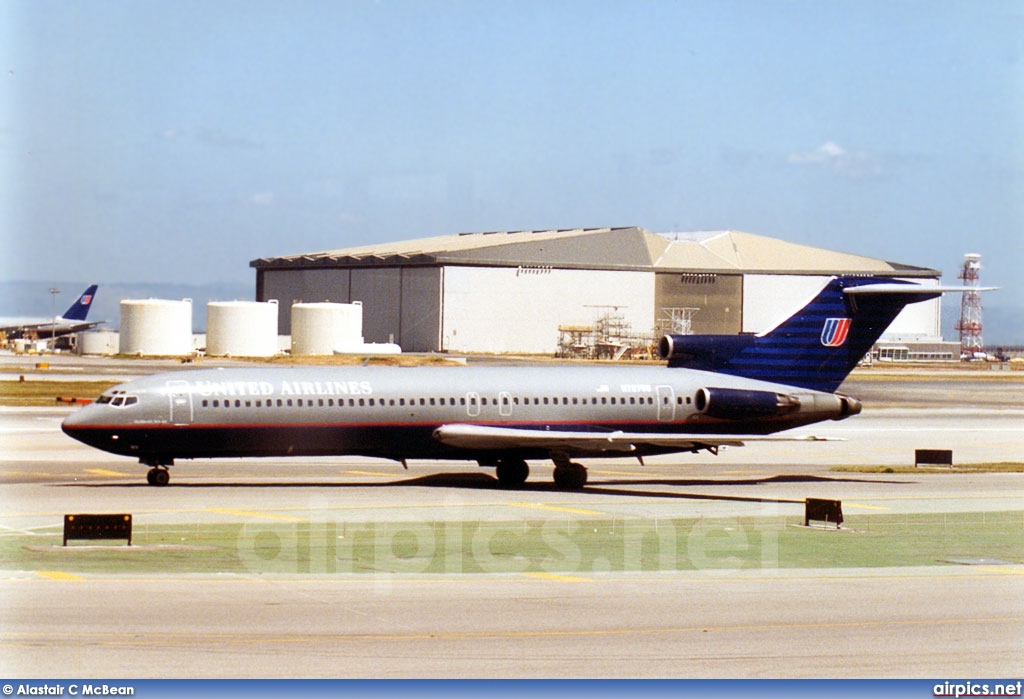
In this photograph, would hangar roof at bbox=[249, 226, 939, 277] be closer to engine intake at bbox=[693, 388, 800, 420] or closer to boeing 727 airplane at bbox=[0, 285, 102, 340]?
boeing 727 airplane at bbox=[0, 285, 102, 340]

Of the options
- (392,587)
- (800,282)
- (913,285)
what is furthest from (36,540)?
(800,282)

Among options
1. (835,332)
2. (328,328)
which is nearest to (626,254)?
(328,328)

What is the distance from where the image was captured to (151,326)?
5876 inches

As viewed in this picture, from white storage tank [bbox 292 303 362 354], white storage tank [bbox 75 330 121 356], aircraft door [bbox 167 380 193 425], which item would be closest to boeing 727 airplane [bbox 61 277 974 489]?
aircraft door [bbox 167 380 193 425]

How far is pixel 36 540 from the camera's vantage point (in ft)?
94.4

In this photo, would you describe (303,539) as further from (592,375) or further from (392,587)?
(592,375)

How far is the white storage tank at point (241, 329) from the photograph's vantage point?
481ft

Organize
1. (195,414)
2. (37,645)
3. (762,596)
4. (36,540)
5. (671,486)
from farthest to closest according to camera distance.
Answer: (671,486)
(195,414)
(36,540)
(762,596)
(37,645)

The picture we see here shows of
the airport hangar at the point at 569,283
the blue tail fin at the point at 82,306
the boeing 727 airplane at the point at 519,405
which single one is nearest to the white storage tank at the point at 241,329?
the airport hangar at the point at 569,283

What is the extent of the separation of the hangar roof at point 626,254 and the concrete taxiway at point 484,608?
384ft

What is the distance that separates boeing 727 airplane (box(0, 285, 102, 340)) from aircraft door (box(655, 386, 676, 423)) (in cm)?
14611

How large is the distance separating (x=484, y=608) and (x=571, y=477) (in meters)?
20.3

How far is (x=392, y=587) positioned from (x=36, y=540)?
30.1 ft

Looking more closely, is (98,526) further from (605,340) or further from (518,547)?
(605,340)
